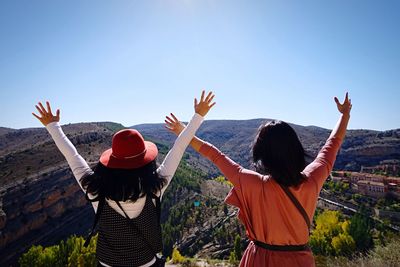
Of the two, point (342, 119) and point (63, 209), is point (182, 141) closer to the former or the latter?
point (342, 119)

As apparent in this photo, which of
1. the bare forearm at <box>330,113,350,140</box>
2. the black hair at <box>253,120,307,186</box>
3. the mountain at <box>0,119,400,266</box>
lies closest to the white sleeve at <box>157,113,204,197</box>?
the black hair at <box>253,120,307,186</box>

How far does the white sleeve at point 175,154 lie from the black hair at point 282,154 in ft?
3.10

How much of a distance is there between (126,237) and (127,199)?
1.35 ft

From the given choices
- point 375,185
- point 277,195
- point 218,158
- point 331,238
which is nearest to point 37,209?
point 331,238

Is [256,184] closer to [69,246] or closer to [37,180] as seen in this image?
[69,246]

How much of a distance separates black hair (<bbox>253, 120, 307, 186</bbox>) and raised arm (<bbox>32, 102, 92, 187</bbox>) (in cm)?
173

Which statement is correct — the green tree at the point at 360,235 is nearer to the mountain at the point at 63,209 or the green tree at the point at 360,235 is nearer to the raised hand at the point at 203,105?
the mountain at the point at 63,209

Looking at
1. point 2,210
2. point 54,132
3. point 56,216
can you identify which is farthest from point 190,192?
point 54,132

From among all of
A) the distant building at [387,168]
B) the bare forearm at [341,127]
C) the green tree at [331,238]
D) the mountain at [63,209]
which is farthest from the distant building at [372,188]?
the bare forearm at [341,127]

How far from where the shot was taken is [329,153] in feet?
8.81

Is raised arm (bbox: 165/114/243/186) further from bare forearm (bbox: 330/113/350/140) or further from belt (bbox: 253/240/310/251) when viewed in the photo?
bare forearm (bbox: 330/113/350/140)

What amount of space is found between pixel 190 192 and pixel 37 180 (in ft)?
138

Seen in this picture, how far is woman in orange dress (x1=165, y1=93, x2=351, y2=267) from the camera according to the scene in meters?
2.23

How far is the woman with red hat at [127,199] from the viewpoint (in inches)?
97.2
